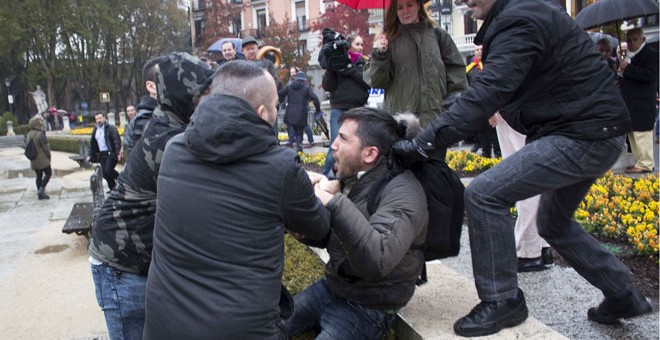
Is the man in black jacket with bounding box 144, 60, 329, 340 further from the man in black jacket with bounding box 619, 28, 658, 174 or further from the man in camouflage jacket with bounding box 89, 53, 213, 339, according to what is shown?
the man in black jacket with bounding box 619, 28, 658, 174

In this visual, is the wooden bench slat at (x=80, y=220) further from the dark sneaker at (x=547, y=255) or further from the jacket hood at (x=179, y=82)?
the dark sneaker at (x=547, y=255)

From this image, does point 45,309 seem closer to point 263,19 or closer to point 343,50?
point 343,50

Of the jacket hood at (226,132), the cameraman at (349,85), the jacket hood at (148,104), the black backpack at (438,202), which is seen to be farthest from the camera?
the cameraman at (349,85)

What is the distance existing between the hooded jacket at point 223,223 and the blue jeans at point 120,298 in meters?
0.74

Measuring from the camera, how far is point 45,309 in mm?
5125

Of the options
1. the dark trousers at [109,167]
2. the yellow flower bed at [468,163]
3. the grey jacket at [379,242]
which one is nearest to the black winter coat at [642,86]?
the yellow flower bed at [468,163]

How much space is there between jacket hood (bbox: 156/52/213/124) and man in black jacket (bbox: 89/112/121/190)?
30.5 ft

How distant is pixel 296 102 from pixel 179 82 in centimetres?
1021

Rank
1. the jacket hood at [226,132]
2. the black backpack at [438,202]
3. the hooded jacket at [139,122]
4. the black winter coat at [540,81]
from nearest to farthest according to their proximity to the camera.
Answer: the jacket hood at [226,132] < the black winter coat at [540,81] < the black backpack at [438,202] < the hooded jacket at [139,122]

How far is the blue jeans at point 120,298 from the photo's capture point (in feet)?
8.75

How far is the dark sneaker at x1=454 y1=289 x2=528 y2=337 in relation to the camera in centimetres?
246

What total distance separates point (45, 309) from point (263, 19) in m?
50.9

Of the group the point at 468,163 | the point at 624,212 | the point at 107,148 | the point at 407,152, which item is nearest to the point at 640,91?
the point at 468,163

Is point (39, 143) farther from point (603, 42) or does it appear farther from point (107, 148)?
point (603, 42)
